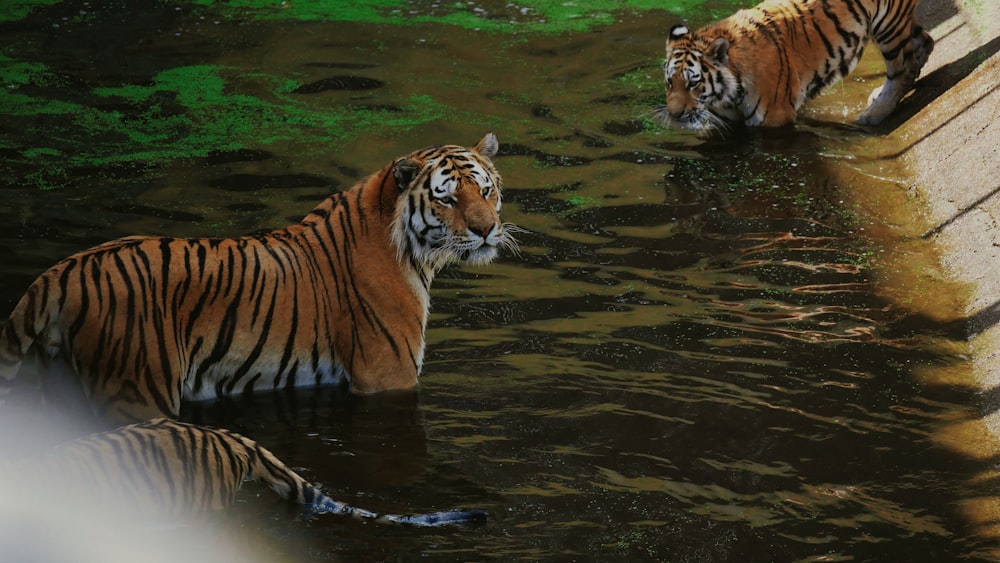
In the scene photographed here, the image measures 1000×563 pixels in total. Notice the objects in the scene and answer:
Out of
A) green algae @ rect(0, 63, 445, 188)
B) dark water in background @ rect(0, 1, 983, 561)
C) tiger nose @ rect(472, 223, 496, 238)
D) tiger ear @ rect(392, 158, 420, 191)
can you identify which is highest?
tiger ear @ rect(392, 158, 420, 191)

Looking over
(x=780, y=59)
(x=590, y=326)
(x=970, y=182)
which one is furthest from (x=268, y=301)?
(x=780, y=59)

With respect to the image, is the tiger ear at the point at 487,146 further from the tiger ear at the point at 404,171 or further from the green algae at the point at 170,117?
the green algae at the point at 170,117

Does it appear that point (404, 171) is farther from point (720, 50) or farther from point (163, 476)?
point (720, 50)

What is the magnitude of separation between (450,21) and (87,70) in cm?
268

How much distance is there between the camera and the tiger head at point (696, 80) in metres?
7.60

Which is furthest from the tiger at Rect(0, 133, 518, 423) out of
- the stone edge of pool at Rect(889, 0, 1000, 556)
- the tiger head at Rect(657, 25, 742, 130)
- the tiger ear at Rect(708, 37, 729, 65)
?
the tiger ear at Rect(708, 37, 729, 65)

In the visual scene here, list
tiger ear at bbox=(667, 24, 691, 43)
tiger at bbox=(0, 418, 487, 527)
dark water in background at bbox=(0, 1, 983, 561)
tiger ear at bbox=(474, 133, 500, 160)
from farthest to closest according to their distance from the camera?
tiger ear at bbox=(667, 24, 691, 43) → tiger ear at bbox=(474, 133, 500, 160) → dark water in background at bbox=(0, 1, 983, 561) → tiger at bbox=(0, 418, 487, 527)

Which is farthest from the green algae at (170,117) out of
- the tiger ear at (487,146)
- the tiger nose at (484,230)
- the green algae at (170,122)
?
the tiger nose at (484,230)

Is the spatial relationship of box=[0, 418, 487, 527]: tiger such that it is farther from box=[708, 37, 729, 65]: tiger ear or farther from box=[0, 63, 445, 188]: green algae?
box=[708, 37, 729, 65]: tiger ear

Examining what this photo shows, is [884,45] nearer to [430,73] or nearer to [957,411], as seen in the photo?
[430,73]

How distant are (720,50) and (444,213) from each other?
3343mm

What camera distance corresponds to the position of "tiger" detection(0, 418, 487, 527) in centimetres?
349

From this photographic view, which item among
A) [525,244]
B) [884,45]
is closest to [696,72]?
[884,45]

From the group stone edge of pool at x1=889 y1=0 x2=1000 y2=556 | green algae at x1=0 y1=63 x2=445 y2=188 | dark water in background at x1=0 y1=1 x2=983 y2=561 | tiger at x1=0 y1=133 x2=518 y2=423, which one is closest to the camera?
dark water in background at x1=0 y1=1 x2=983 y2=561
